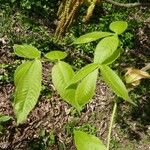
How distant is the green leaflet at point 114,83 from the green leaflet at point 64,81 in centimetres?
9

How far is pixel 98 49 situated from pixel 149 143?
14.1ft

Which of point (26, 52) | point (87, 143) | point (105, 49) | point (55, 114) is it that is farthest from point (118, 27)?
point (55, 114)

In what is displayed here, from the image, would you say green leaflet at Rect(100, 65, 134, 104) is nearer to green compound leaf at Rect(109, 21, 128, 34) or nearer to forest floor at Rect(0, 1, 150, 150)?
green compound leaf at Rect(109, 21, 128, 34)

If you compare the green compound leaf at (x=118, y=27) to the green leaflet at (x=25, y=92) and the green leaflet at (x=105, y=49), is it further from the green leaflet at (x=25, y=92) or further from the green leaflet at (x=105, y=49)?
the green leaflet at (x=25, y=92)

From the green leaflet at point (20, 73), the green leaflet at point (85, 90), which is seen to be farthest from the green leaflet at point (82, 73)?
the green leaflet at point (20, 73)

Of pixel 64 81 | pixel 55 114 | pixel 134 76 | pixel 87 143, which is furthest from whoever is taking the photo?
pixel 55 114

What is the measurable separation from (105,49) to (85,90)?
5.5 inches

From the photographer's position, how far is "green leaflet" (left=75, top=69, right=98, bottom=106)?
88cm

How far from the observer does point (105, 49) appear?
3.19 feet

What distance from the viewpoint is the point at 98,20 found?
6.66m

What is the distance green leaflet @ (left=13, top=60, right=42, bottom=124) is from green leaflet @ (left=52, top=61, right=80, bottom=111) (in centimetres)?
5

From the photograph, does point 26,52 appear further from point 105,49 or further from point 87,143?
point 87,143

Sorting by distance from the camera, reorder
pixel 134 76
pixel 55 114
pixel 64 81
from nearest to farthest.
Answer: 1. pixel 64 81
2. pixel 134 76
3. pixel 55 114

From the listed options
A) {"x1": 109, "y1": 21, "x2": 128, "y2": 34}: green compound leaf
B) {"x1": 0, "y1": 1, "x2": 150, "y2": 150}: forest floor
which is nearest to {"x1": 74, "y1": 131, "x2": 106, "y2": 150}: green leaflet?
{"x1": 109, "y1": 21, "x2": 128, "y2": 34}: green compound leaf
